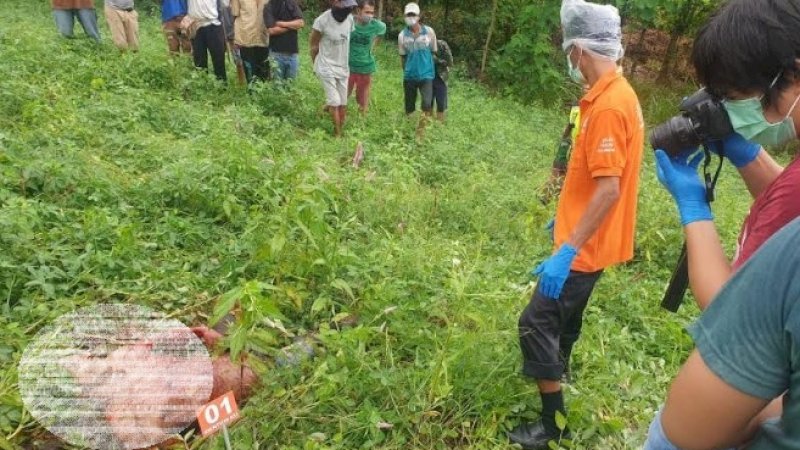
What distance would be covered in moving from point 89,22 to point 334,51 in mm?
2819

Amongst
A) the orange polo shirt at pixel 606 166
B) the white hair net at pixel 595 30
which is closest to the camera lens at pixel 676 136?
the orange polo shirt at pixel 606 166

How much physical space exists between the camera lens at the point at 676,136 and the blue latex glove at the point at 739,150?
94 millimetres

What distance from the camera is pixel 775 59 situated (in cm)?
117

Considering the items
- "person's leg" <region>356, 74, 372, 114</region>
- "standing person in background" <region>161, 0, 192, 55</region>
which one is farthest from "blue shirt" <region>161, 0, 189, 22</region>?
"person's leg" <region>356, 74, 372, 114</region>

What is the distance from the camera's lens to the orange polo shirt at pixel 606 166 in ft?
6.80

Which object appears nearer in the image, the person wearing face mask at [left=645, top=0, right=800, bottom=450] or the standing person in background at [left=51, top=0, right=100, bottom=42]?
the person wearing face mask at [left=645, top=0, right=800, bottom=450]

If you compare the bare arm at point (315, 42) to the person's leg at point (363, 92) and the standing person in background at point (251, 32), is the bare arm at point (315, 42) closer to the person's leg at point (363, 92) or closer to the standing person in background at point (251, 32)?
the standing person in background at point (251, 32)

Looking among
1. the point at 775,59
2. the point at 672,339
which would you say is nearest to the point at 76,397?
the point at 775,59

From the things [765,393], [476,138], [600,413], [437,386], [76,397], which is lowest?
[476,138]

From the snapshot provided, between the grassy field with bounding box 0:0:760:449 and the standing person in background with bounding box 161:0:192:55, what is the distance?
1.66m

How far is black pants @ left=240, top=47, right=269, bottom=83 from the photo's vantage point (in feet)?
20.9

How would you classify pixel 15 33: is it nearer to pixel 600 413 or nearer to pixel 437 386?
pixel 437 386

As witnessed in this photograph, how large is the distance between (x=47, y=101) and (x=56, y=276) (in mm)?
2570

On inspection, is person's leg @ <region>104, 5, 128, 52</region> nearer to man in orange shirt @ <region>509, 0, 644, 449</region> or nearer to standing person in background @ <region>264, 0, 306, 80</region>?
standing person in background @ <region>264, 0, 306, 80</region>
